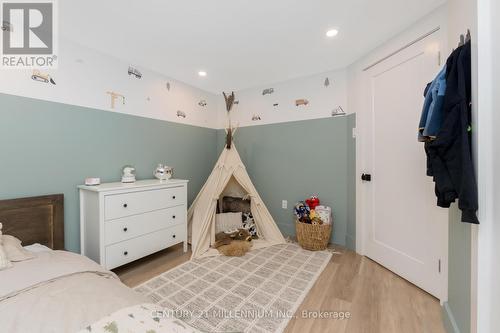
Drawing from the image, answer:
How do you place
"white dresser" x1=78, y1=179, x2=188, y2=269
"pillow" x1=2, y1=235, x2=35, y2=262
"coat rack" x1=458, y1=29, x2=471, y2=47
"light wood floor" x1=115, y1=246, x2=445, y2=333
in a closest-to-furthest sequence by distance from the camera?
1. "coat rack" x1=458, y1=29, x2=471, y2=47
2. "pillow" x1=2, y1=235, x2=35, y2=262
3. "light wood floor" x1=115, y1=246, x2=445, y2=333
4. "white dresser" x1=78, y1=179, x2=188, y2=269

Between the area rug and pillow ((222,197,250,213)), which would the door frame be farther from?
Answer: pillow ((222,197,250,213))

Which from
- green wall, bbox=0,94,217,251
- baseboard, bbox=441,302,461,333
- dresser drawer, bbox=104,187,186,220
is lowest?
baseboard, bbox=441,302,461,333

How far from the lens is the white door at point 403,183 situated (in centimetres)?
168

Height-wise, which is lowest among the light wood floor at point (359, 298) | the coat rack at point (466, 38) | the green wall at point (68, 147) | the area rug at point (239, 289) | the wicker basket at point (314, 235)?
the light wood floor at point (359, 298)

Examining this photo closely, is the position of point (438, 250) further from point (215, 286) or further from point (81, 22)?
point (81, 22)

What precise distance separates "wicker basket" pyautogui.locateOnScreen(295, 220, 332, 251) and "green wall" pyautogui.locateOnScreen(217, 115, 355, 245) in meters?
0.29

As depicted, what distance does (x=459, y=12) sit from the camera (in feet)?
4.10

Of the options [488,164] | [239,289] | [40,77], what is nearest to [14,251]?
[40,77]

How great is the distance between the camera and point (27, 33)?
1674mm

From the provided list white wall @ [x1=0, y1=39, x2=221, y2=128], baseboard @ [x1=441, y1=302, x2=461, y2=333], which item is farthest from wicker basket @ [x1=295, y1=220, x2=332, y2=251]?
white wall @ [x1=0, y1=39, x2=221, y2=128]

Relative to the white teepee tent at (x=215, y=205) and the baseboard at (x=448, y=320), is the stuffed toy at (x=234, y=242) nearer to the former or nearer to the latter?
the white teepee tent at (x=215, y=205)

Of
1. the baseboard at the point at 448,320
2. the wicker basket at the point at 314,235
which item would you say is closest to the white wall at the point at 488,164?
the baseboard at the point at 448,320

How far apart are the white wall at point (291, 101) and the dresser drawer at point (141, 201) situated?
63.6 inches

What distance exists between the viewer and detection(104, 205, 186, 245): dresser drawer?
1.84 meters
